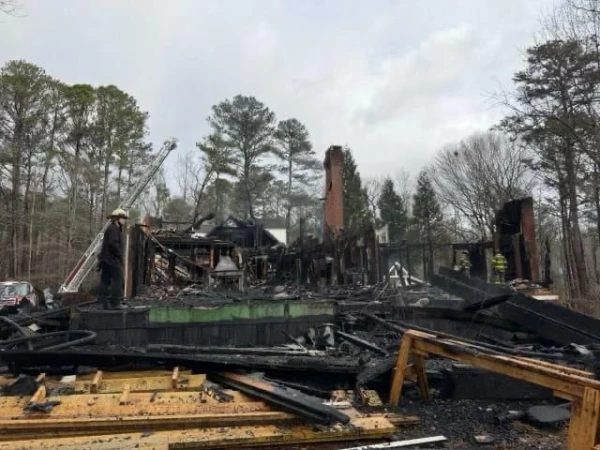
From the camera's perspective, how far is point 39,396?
4.36 m

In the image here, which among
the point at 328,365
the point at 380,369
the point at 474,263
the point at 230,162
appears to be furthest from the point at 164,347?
the point at 230,162

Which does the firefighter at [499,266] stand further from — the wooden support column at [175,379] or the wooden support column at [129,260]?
the wooden support column at [175,379]

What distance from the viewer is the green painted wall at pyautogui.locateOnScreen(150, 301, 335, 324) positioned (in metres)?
7.22

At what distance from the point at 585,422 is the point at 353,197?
41268 millimetres


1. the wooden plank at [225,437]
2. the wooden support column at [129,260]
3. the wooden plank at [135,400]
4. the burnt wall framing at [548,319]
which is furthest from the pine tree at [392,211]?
the wooden plank at [225,437]

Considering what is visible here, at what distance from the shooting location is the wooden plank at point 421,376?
4.78 m

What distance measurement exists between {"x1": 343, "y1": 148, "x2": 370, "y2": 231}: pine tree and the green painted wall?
34.2 m

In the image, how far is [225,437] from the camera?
3.62 m

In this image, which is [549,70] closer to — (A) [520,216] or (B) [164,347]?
(A) [520,216]

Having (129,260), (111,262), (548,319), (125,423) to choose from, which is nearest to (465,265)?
(548,319)

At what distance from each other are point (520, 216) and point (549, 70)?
9169 mm

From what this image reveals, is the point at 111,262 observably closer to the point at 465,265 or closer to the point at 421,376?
the point at 421,376

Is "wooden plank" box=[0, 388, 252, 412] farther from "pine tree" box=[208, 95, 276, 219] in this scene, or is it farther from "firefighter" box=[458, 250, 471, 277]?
"pine tree" box=[208, 95, 276, 219]

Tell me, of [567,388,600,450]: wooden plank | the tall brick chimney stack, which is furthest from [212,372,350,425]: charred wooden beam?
the tall brick chimney stack
